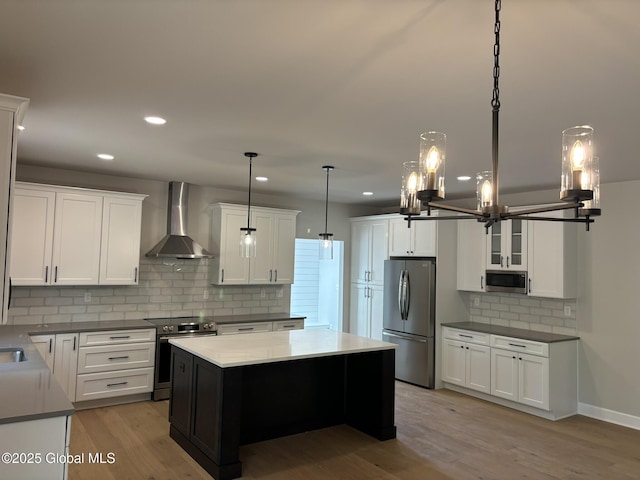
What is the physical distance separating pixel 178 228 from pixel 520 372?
4409 mm

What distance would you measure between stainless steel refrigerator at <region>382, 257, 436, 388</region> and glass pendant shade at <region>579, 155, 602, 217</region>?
436 centimetres

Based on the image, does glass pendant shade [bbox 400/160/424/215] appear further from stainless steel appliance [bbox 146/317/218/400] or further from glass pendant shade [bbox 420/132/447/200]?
stainless steel appliance [bbox 146/317/218/400]

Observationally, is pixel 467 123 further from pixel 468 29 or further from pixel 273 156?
pixel 273 156

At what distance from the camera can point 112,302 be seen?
18.3ft

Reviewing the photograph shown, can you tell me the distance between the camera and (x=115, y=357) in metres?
5.05

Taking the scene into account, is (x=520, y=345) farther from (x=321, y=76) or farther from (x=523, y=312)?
(x=321, y=76)

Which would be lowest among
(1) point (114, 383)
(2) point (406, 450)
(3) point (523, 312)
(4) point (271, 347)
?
(2) point (406, 450)

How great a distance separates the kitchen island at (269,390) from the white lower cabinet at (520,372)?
1.80 metres

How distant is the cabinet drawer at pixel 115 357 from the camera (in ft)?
16.0

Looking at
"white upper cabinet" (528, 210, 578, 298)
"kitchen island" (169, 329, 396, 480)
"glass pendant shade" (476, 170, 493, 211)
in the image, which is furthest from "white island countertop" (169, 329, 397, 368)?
"white upper cabinet" (528, 210, 578, 298)

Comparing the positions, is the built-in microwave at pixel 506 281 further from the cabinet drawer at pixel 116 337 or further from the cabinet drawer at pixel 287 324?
the cabinet drawer at pixel 116 337

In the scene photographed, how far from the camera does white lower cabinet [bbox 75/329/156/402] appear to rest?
16.0ft

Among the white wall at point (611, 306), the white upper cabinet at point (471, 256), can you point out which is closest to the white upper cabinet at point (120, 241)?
the white upper cabinet at point (471, 256)

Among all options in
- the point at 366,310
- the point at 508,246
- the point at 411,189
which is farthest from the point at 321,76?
the point at 366,310
